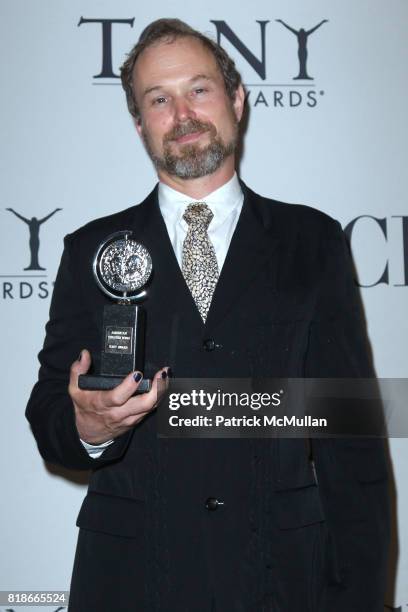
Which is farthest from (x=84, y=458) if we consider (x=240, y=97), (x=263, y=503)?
(x=240, y=97)

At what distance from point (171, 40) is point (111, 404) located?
3.13 ft

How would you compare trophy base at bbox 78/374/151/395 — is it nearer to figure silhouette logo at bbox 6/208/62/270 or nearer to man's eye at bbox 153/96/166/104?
man's eye at bbox 153/96/166/104

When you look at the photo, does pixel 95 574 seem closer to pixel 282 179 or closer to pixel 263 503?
pixel 263 503

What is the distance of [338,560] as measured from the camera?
1.69m

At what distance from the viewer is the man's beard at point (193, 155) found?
6.08 ft

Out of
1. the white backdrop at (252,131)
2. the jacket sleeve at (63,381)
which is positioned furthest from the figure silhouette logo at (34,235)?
the jacket sleeve at (63,381)

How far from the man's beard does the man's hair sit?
197 millimetres

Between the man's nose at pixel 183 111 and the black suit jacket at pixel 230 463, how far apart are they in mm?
255

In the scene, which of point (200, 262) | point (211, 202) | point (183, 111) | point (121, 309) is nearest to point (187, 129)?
point (183, 111)

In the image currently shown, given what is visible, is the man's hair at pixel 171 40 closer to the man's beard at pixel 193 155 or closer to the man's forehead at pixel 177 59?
the man's forehead at pixel 177 59

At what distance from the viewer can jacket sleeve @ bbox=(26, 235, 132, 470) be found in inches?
66.3

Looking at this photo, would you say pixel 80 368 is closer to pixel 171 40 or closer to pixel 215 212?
pixel 215 212

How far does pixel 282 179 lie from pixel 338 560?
1207mm

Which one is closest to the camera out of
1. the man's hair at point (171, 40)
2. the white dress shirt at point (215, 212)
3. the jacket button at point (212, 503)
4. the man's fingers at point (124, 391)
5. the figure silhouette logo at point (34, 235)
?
the man's fingers at point (124, 391)
